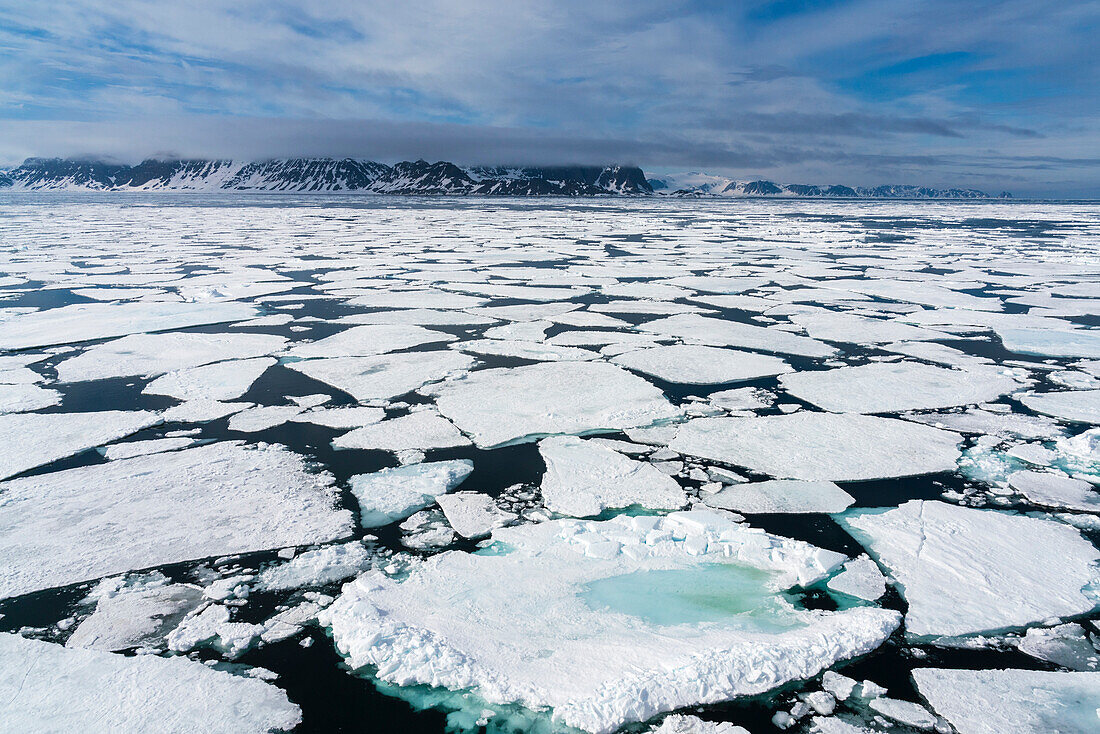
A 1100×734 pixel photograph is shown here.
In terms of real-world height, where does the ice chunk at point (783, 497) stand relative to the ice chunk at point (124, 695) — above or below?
above

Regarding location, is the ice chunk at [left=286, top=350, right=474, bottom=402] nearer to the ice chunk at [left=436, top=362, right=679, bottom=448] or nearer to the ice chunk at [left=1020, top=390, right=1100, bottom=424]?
the ice chunk at [left=436, top=362, right=679, bottom=448]

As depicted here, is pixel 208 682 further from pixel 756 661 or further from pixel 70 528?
pixel 756 661

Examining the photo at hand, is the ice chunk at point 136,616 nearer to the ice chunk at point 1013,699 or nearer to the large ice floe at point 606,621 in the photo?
the large ice floe at point 606,621

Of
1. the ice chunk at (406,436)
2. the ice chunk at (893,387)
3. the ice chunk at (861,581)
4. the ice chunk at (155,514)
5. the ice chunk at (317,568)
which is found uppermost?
the ice chunk at (893,387)

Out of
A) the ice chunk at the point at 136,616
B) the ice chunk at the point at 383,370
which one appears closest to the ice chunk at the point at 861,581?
the ice chunk at the point at 136,616

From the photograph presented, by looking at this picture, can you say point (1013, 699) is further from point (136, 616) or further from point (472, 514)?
point (136, 616)

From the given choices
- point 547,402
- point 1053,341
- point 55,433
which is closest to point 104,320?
point 55,433
